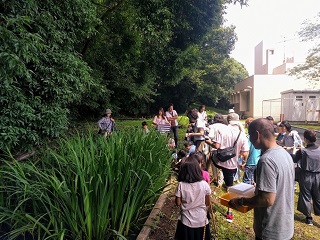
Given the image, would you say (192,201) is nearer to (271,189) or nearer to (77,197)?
(271,189)

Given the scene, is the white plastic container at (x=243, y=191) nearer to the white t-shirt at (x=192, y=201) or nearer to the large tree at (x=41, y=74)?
the white t-shirt at (x=192, y=201)

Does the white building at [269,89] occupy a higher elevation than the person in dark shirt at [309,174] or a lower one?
higher

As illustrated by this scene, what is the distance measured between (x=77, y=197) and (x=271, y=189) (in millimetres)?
1678

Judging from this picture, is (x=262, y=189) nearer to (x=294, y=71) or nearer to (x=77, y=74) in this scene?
(x=77, y=74)

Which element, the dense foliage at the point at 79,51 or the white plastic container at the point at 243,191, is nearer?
the white plastic container at the point at 243,191

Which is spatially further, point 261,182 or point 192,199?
point 192,199

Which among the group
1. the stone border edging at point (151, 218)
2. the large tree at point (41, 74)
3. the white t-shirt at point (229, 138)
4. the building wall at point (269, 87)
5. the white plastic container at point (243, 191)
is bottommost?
the stone border edging at point (151, 218)

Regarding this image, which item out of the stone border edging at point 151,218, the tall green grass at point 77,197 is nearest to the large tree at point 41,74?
the tall green grass at point 77,197

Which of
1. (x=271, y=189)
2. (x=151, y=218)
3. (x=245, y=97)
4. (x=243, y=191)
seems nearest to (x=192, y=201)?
(x=243, y=191)

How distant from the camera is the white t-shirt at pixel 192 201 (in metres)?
2.74

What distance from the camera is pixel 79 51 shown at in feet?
30.5

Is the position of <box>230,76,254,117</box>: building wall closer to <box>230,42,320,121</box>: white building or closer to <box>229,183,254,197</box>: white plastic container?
<box>230,42,320,121</box>: white building

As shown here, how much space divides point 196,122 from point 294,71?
17482 mm

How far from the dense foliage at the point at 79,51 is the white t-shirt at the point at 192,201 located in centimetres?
249
